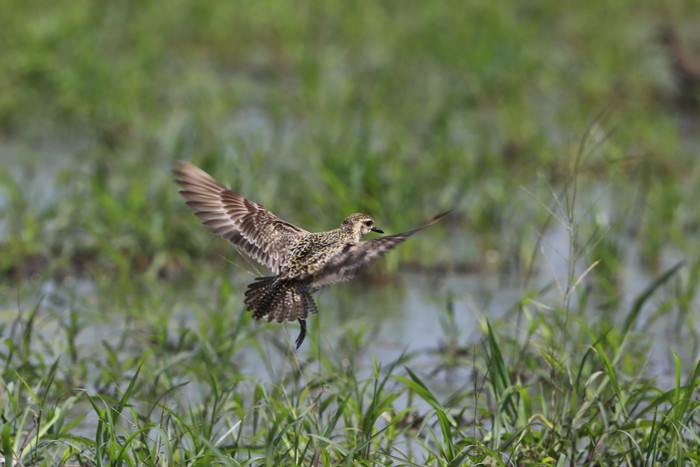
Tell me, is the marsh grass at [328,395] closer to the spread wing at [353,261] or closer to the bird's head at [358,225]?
the spread wing at [353,261]

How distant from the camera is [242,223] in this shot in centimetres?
385

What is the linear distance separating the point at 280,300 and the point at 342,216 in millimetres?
2926

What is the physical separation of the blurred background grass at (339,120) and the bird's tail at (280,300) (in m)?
2.08

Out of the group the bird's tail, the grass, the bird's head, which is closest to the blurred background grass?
the grass

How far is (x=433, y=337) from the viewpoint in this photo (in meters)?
5.70

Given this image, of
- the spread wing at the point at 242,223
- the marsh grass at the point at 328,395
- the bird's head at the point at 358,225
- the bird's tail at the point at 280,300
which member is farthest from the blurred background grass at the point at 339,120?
the bird's tail at the point at 280,300

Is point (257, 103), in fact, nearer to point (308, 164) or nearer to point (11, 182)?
point (308, 164)

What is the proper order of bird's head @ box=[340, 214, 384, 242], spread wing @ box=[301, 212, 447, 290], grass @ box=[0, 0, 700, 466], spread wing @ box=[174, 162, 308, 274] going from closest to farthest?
spread wing @ box=[301, 212, 447, 290] → bird's head @ box=[340, 214, 384, 242] → spread wing @ box=[174, 162, 308, 274] → grass @ box=[0, 0, 700, 466]

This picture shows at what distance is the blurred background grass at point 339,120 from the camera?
21.4ft

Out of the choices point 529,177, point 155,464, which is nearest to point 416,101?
point 529,177

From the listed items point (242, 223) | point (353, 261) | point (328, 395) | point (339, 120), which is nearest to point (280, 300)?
point (353, 261)

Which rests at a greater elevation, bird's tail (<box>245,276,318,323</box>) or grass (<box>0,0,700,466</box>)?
grass (<box>0,0,700,466</box>)

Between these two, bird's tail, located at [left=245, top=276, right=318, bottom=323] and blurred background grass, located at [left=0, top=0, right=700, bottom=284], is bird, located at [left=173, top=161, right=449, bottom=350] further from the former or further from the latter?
blurred background grass, located at [left=0, top=0, right=700, bottom=284]

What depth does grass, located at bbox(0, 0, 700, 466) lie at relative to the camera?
13.2 feet
